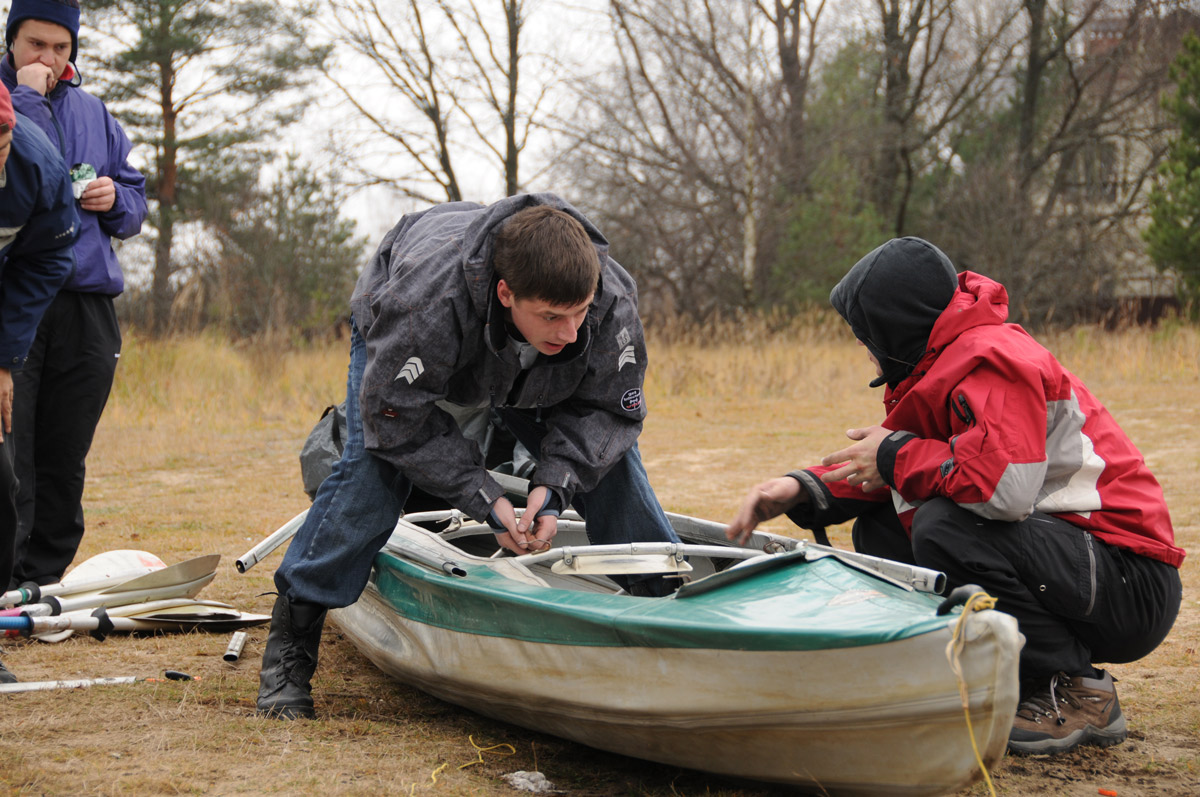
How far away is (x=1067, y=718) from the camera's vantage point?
2559 millimetres

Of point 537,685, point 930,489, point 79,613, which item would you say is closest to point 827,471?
point 930,489

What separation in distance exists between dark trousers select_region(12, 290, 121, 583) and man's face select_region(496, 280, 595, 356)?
2.06m

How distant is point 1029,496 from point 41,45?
11.6ft

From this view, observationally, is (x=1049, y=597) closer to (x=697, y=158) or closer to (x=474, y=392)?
(x=474, y=392)

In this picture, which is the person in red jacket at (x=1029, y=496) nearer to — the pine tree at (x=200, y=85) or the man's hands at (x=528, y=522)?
the man's hands at (x=528, y=522)

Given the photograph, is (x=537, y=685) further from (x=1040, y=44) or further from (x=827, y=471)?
(x=1040, y=44)

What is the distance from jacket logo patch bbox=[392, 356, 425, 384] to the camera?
8.64 ft

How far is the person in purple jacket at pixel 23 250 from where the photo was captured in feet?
9.07

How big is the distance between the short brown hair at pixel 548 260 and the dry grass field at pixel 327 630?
1083 millimetres

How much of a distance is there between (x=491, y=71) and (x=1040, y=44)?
1272 cm

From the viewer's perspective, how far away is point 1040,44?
23594 mm

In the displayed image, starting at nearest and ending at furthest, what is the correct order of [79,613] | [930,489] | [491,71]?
[930,489] → [79,613] → [491,71]

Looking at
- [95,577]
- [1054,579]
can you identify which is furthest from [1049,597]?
[95,577]

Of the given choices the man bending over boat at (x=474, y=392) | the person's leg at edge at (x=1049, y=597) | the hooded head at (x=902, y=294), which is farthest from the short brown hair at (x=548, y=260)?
the person's leg at edge at (x=1049, y=597)
